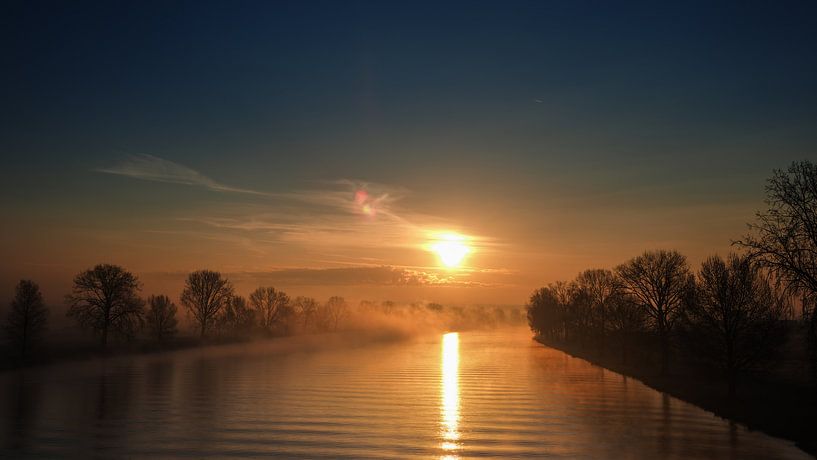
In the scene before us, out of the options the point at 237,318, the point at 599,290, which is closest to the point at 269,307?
the point at 237,318

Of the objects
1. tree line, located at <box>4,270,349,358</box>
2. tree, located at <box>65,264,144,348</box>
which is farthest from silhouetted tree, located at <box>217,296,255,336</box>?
tree, located at <box>65,264,144,348</box>

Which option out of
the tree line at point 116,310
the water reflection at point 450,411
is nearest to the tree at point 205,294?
the tree line at point 116,310

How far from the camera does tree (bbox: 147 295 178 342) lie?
122m

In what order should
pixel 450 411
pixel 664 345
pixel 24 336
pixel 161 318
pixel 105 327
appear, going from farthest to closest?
pixel 161 318 → pixel 105 327 → pixel 24 336 → pixel 664 345 → pixel 450 411

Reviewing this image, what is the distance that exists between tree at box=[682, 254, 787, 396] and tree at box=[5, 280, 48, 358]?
93.1 metres

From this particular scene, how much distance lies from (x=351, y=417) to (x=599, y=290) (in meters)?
89.0

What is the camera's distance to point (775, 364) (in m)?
53.1

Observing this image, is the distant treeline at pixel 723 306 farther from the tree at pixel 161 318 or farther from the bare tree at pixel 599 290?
the tree at pixel 161 318

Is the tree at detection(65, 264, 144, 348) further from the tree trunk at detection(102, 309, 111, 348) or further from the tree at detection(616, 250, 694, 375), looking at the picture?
the tree at detection(616, 250, 694, 375)

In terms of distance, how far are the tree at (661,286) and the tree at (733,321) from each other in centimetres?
1048

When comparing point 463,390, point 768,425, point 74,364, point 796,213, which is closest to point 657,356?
point 463,390

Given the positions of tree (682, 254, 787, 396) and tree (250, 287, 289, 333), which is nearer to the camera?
tree (682, 254, 787, 396)

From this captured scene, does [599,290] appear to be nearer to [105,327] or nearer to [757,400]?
[757,400]

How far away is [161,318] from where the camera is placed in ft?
407
